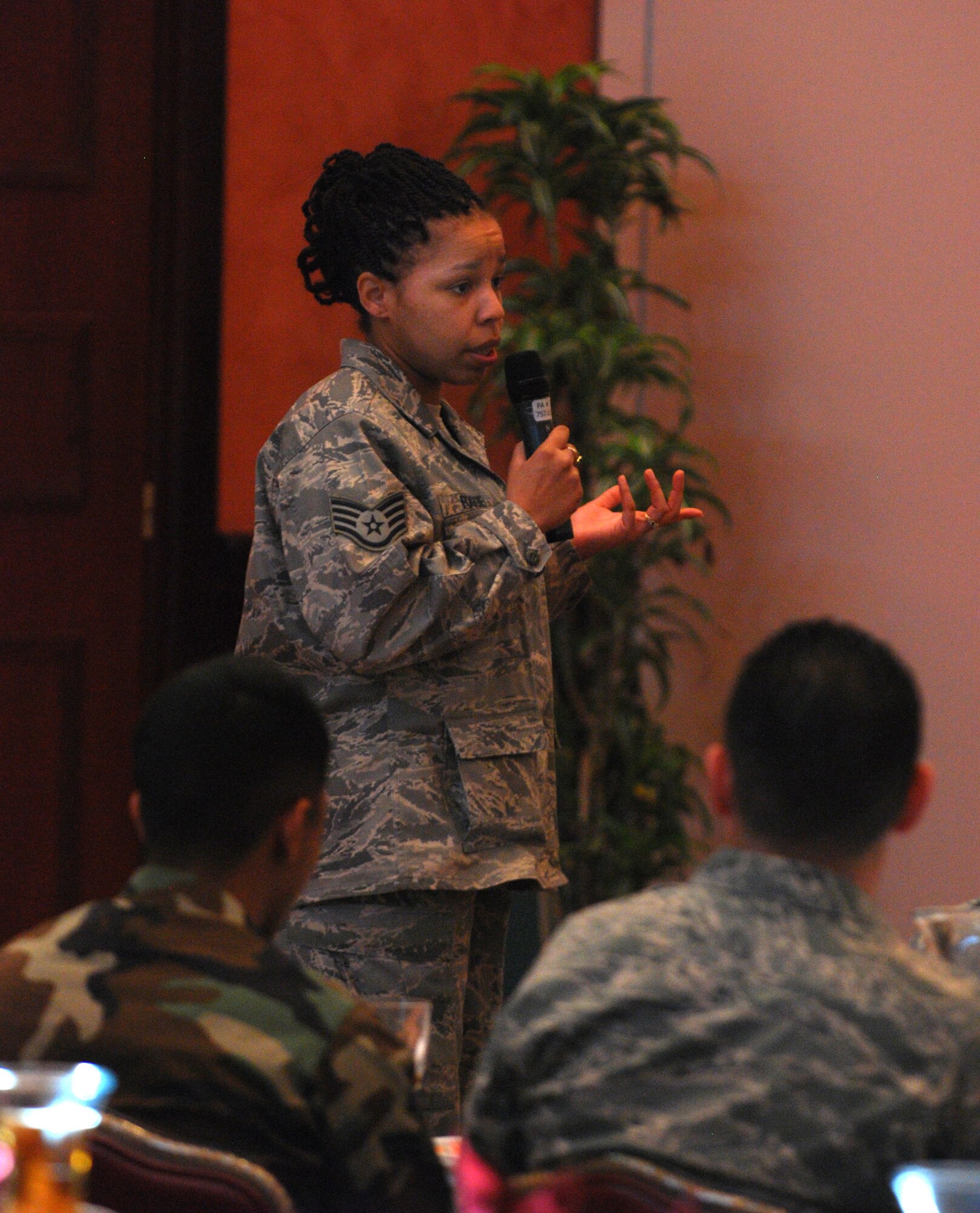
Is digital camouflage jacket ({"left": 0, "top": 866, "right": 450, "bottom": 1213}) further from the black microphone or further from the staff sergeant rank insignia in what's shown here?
the black microphone

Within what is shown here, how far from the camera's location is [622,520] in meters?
1.95

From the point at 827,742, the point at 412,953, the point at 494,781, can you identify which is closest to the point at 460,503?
the point at 494,781

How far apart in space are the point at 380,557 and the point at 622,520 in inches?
15.2

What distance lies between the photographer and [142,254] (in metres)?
3.22

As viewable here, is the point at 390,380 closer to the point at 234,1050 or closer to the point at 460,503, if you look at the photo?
the point at 460,503

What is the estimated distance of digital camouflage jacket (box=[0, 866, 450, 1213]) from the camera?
995 millimetres

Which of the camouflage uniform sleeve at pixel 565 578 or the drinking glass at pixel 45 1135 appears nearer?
the drinking glass at pixel 45 1135

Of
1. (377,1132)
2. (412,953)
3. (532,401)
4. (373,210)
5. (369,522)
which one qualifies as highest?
(373,210)

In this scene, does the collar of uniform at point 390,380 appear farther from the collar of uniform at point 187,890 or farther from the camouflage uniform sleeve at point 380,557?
the collar of uniform at point 187,890

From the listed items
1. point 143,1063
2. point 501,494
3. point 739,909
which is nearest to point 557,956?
point 739,909

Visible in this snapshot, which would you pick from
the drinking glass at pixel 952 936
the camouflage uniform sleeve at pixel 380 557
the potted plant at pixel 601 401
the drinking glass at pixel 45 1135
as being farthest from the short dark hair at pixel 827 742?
the potted plant at pixel 601 401

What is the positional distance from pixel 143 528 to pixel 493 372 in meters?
0.84

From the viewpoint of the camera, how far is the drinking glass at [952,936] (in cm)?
129

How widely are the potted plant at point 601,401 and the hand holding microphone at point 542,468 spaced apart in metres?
1.35
